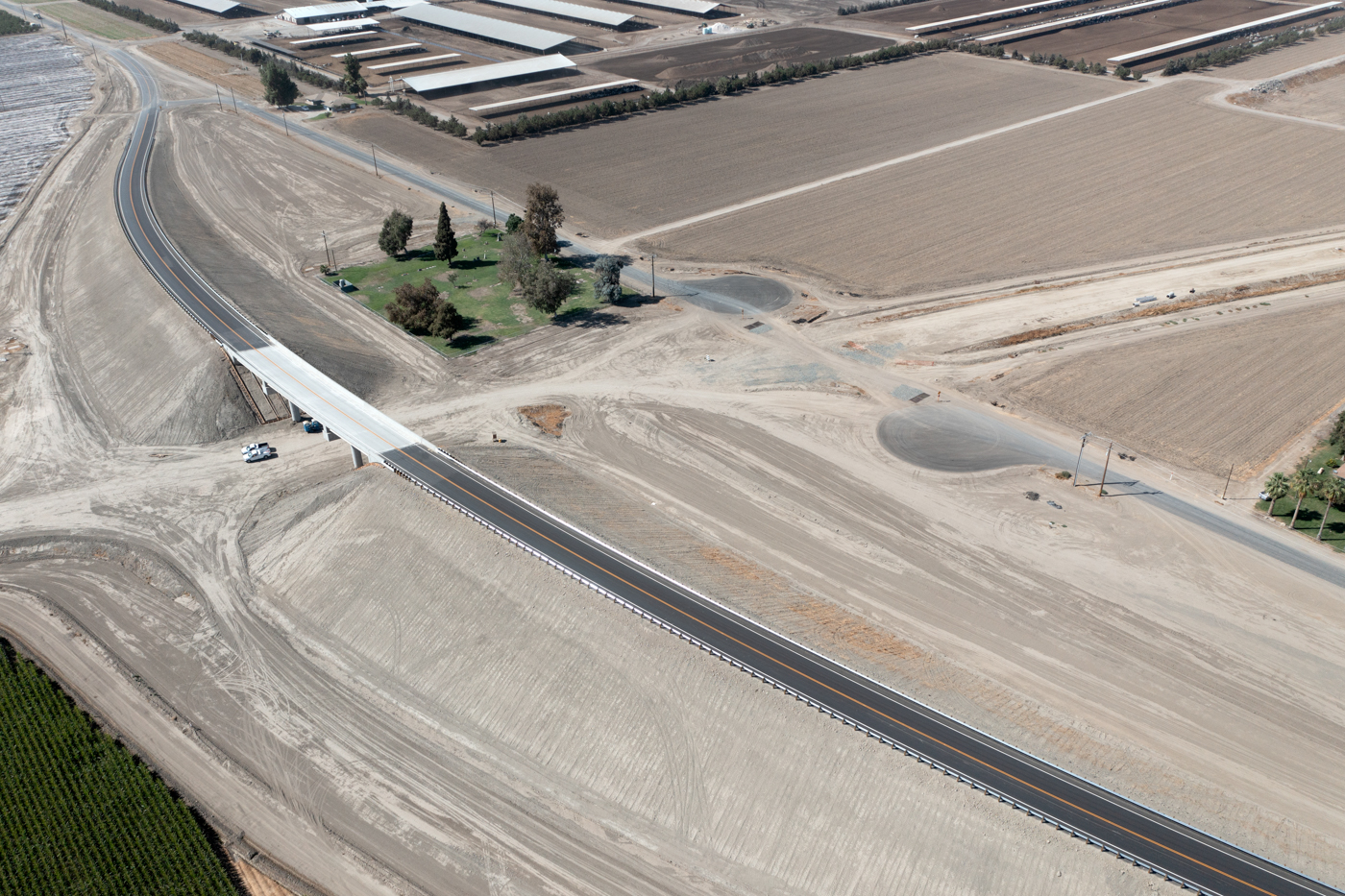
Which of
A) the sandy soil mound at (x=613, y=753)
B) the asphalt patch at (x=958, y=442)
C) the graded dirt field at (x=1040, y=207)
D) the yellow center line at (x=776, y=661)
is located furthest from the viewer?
the graded dirt field at (x=1040, y=207)

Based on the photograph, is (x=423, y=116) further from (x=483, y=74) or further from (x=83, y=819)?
(x=83, y=819)

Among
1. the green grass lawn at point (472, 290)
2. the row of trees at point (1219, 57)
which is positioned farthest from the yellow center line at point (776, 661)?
the row of trees at point (1219, 57)

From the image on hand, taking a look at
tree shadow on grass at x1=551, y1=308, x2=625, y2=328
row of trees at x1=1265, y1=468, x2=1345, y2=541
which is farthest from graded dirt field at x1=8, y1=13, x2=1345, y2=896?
row of trees at x1=1265, y1=468, x2=1345, y2=541

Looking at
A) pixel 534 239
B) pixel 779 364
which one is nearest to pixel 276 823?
pixel 779 364

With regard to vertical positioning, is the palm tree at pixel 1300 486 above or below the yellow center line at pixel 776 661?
above

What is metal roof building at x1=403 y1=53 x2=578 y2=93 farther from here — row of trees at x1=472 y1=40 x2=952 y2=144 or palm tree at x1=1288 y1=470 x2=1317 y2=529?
palm tree at x1=1288 y1=470 x2=1317 y2=529

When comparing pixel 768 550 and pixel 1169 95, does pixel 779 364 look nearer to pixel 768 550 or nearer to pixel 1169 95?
pixel 768 550

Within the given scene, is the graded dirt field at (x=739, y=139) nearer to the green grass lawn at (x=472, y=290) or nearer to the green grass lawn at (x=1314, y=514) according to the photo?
the green grass lawn at (x=472, y=290)
